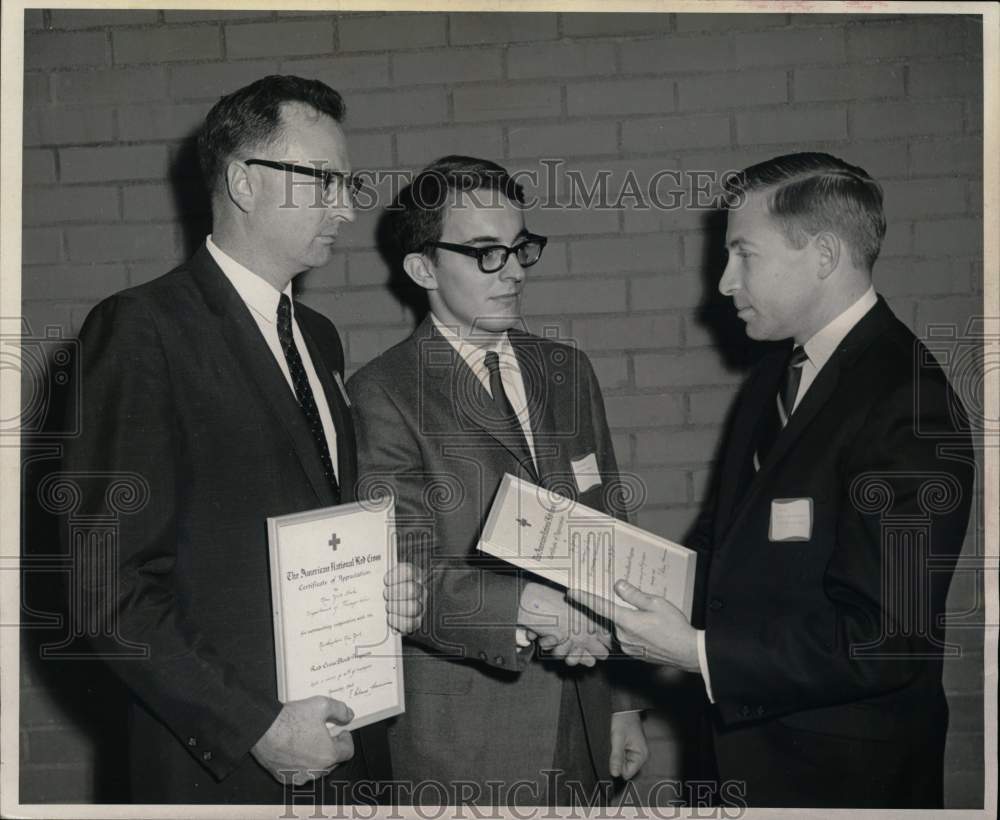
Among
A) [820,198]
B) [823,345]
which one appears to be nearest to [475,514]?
[823,345]

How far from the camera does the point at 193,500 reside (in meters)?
2.17

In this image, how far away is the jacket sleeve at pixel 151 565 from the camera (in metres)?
2.11

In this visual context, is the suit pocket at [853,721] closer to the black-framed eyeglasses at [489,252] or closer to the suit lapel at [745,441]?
the suit lapel at [745,441]

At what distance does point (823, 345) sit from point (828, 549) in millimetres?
486

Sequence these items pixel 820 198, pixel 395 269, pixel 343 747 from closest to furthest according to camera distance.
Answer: pixel 343 747
pixel 820 198
pixel 395 269

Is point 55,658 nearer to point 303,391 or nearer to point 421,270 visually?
point 303,391

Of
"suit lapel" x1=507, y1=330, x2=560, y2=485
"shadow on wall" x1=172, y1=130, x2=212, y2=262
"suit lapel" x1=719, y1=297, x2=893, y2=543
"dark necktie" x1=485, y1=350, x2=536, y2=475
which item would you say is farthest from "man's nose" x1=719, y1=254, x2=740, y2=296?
"shadow on wall" x1=172, y1=130, x2=212, y2=262

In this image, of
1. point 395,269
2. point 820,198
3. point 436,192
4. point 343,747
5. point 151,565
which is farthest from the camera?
point 395,269

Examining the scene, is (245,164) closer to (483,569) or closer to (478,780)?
(483,569)

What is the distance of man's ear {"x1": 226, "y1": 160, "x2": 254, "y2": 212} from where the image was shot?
233 cm

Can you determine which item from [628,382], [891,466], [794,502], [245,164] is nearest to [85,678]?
[245,164]

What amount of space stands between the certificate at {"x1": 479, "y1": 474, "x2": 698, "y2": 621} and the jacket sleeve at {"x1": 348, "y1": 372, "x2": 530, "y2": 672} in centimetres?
18

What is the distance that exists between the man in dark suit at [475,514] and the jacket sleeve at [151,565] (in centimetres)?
46

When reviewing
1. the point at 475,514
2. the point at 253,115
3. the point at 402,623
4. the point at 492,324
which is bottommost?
the point at 402,623
